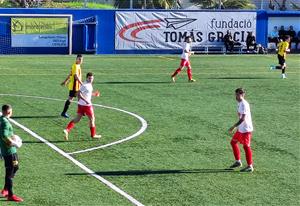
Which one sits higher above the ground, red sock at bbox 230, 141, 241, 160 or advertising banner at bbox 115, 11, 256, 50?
advertising banner at bbox 115, 11, 256, 50

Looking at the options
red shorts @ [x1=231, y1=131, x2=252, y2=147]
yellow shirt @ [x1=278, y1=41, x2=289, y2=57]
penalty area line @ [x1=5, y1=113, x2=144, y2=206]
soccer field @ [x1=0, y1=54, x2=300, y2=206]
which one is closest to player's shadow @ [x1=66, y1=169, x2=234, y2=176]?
soccer field @ [x1=0, y1=54, x2=300, y2=206]

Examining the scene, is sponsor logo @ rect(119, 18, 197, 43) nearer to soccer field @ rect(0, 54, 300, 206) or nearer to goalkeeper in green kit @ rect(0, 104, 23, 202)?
soccer field @ rect(0, 54, 300, 206)

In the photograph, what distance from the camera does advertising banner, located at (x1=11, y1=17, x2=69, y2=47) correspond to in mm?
45906

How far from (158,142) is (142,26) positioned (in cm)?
3183

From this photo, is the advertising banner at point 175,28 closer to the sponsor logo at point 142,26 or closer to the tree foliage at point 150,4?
the sponsor logo at point 142,26

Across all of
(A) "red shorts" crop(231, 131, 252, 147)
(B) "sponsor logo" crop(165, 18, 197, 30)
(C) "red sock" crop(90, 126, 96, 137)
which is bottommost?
(C) "red sock" crop(90, 126, 96, 137)

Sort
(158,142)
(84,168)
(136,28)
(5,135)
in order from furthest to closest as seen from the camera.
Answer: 1. (136,28)
2. (158,142)
3. (84,168)
4. (5,135)

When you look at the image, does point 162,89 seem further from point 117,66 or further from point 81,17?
point 81,17

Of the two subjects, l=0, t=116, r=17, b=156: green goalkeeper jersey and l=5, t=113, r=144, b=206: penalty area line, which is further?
l=5, t=113, r=144, b=206: penalty area line

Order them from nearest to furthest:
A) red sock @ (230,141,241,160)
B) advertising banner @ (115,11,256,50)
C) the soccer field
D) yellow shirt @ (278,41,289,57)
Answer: the soccer field
red sock @ (230,141,241,160)
yellow shirt @ (278,41,289,57)
advertising banner @ (115,11,256,50)

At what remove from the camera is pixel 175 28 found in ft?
163

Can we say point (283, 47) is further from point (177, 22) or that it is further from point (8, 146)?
point (8, 146)

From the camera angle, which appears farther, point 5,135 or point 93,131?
point 93,131

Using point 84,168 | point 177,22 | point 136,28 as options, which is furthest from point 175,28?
point 84,168
